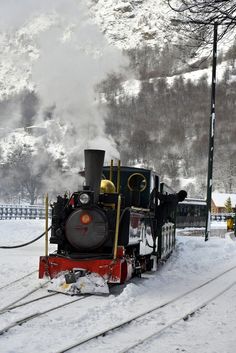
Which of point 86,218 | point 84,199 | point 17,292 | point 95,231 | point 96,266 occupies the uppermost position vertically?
point 84,199

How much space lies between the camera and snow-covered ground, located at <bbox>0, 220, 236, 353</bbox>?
548 centimetres

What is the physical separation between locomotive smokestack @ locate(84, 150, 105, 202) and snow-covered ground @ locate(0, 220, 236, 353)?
70.9 inches

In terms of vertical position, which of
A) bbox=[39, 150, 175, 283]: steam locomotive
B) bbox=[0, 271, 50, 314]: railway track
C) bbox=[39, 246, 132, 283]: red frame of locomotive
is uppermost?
bbox=[39, 150, 175, 283]: steam locomotive

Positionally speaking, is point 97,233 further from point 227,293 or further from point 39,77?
point 39,77

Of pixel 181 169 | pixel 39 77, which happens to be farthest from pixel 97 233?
pixel 181 169

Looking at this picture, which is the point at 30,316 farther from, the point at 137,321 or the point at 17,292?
the point at 17,292

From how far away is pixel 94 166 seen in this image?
8.69 meters

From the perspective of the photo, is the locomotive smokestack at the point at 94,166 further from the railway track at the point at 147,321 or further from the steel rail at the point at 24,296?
the railway track at the point at 147,321

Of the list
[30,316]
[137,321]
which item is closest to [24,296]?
[30,316]

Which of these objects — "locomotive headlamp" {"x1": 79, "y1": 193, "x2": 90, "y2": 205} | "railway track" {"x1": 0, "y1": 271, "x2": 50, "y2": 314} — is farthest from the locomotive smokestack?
"railway track" {"x1": 0, "y1": 271, "x2": 50, "y2": 314}

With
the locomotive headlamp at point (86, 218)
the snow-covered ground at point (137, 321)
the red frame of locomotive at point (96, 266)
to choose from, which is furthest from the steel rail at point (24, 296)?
the locomotive headlamp at point (86, 218)

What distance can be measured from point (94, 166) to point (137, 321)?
9.62 ft

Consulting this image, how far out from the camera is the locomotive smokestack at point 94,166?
8.66 metres

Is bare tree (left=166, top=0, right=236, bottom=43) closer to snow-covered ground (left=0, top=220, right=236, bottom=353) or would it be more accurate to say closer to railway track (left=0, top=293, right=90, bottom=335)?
snow-covered ground (left=0, top=220, right=236, bottom=353)
